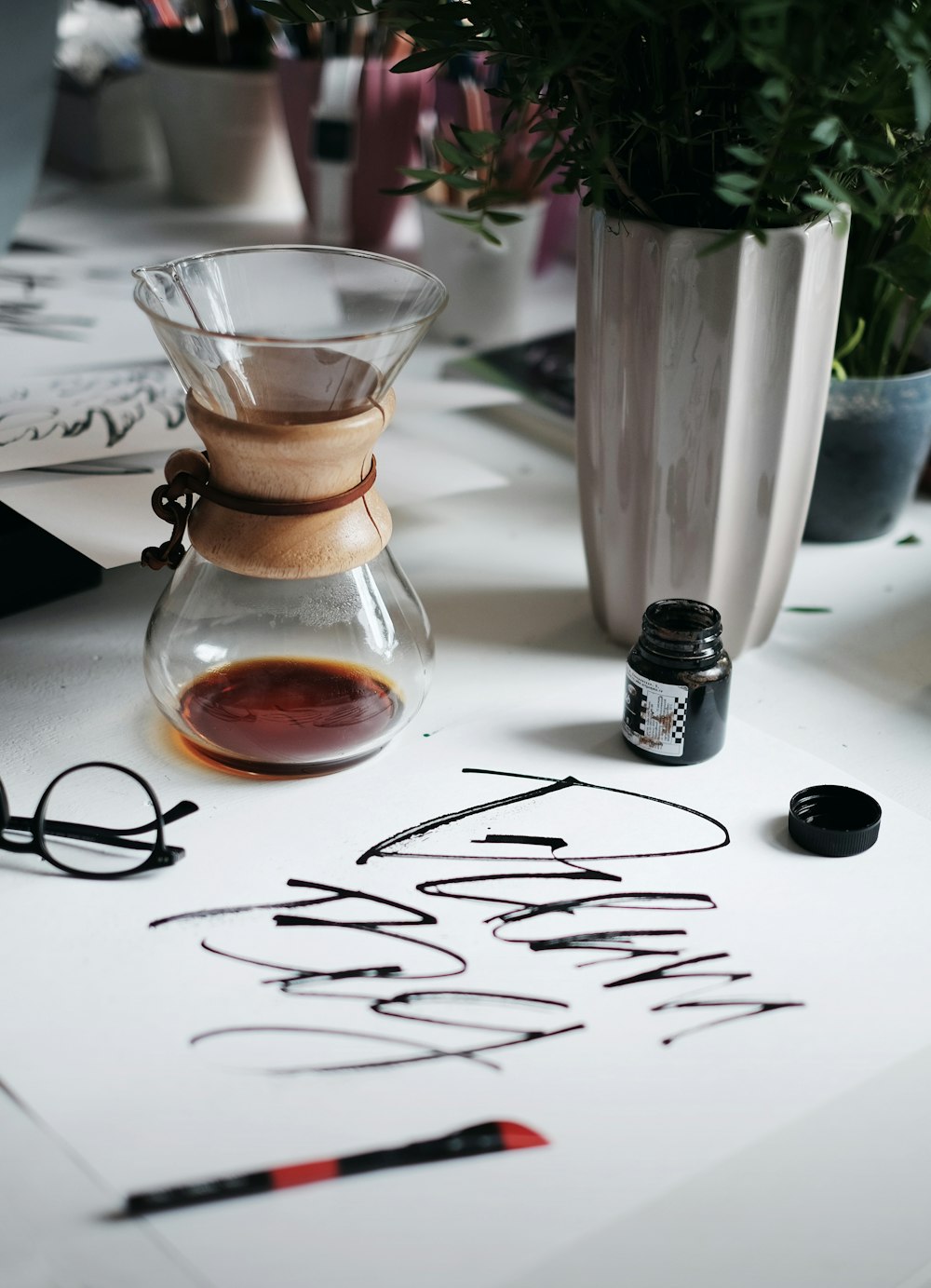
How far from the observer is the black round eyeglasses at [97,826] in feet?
1.58

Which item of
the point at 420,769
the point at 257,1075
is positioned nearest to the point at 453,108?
the point at 420,769

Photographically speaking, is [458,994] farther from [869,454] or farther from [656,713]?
[869,454]

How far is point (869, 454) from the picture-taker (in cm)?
69

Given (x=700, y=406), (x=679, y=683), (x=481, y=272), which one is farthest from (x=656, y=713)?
(x=481, y=272)

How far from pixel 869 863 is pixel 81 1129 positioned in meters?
0.30

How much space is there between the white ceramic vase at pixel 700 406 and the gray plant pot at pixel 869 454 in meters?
0.10

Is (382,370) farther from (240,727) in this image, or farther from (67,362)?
(67,362)

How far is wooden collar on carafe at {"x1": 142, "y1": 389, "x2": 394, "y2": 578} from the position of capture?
48cm

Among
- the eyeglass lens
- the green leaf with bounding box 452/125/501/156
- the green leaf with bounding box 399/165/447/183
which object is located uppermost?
the green leaf with bounding box 452/125/501/156

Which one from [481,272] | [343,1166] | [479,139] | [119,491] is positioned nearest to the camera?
[343,1166]

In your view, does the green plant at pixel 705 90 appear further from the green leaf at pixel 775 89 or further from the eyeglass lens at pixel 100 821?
the eyeglass lens at pixel 100 821

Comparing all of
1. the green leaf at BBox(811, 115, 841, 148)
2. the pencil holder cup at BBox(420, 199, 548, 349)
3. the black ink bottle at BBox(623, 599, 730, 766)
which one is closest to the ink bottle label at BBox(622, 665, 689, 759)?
the black ink bottle at BBox(623, 599, 730, 766)

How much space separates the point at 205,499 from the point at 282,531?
0.04m

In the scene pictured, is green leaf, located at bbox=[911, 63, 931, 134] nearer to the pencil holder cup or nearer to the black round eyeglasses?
the black round eyeglasses
